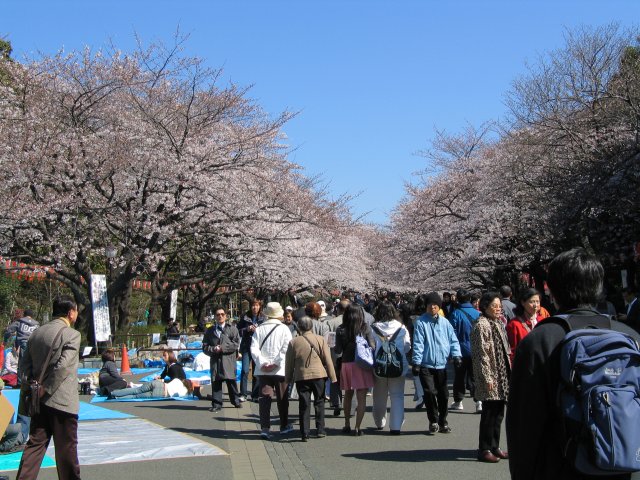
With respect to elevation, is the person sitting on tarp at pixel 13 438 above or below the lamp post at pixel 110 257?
below

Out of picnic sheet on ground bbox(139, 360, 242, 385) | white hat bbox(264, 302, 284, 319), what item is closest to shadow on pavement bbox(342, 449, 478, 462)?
white hat bbox(264, 302, 284, 319)

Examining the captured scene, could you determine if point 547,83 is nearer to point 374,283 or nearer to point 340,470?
point 340,470

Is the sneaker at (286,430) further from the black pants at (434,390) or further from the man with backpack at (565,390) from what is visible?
the man with backpack at (565,390)

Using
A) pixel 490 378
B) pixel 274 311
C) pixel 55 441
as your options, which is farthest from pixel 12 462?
pixel 490 378

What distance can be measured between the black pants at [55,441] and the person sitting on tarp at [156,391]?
7.82m

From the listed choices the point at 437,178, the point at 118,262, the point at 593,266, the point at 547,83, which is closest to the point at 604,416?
the point at 593,266

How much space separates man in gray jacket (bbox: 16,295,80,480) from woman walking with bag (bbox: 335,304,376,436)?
13.2ft

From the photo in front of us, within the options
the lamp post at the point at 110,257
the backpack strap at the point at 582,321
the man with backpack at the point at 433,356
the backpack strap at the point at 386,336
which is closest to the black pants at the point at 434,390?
the man with backpack at the point at 433,356

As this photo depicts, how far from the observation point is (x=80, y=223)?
71.6 feet

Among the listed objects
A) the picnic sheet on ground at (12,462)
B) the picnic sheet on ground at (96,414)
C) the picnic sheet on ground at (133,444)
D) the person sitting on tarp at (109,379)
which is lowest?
the picnic sheet on ground at (12,462)

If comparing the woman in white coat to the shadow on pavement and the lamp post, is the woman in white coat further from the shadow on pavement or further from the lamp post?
the lamp post

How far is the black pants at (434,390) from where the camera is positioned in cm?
881

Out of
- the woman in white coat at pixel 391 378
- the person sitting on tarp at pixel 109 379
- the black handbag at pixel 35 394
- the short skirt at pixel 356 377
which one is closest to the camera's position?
the black handbag at pixel 35 394

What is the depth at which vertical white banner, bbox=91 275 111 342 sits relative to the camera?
1989 centimetres
